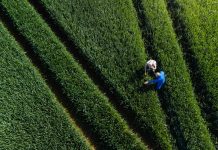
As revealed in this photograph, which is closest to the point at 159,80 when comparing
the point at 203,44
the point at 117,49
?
the point at 117,49

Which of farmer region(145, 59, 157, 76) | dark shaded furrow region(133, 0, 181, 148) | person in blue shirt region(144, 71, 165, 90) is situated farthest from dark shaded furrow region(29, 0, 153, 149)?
farmer region(145, 59, 157, 76)

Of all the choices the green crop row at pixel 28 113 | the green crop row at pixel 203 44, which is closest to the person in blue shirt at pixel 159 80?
the green crop row at pixel 203 44

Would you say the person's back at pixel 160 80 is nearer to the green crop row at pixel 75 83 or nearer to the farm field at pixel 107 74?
the farm field at pixel 107 74

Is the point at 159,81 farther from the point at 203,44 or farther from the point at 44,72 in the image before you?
the point at 44,72

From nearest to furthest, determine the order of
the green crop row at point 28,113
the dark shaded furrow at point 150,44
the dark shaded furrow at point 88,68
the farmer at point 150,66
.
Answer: the green crop row at point 28,113, the dark shaded furrow at point 150,44, the dark shaded furrow at point 88,68, the farmer at point 150,66

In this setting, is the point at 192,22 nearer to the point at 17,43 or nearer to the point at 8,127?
the point at 17,43

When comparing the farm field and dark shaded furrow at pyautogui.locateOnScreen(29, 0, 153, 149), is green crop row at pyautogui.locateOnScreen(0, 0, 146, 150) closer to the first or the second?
the farm field

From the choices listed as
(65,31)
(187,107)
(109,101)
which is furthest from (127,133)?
(65,31)
